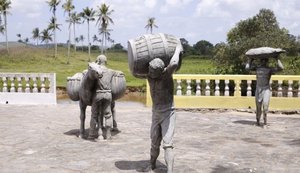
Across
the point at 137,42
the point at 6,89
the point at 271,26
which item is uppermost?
the point at 271,26

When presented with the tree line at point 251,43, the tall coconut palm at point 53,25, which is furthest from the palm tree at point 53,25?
the tree line at point 251,43

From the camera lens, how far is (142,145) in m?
8.14

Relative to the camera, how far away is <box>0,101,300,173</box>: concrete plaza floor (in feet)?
21.8

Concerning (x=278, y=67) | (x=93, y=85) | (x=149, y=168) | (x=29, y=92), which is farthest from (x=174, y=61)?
(x=29, y=92)

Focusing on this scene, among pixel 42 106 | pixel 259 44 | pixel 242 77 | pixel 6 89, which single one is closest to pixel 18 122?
pixel 42 106

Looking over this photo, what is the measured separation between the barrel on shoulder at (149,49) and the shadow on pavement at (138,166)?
159 cm

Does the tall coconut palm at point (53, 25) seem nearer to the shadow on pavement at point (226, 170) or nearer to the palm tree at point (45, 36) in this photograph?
the palm tree at point (45, 36)

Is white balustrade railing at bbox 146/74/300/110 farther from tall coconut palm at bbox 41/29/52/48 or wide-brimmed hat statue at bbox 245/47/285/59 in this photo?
tall coconut palm at bbox 41/29/52/48

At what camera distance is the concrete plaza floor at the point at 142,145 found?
21.8ft

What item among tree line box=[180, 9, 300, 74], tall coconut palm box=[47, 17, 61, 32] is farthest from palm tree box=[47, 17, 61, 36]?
tree line box=[180, 9, 300, 74]

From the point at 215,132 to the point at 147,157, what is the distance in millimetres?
2859

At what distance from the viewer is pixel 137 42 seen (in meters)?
5.76

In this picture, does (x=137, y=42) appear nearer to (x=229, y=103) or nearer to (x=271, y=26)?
(x=229, y=103)

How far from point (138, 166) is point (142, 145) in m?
1.50
